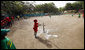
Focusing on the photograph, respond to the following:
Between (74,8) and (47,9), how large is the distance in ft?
74.5

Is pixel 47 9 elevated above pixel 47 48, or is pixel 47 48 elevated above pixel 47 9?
pixel 47 9

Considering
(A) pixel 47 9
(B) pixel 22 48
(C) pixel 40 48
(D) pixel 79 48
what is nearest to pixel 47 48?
(C) pixel 40 48

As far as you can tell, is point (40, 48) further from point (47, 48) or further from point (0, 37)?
point (0, 37)

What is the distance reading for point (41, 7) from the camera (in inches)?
2030

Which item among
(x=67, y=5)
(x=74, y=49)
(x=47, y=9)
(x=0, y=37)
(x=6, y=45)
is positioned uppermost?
(x=67, y=5)

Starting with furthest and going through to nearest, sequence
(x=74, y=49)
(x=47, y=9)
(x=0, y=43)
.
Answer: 1. (x=47, y=9)
2. (x=74, y=49)
3. (x=0, y=43)

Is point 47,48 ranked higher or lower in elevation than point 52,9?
lower

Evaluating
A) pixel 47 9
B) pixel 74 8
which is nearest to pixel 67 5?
pixel 74 8

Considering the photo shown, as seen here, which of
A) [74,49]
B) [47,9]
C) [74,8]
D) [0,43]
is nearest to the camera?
[0,43]

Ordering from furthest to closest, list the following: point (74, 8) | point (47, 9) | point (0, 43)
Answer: point (74, 8)
point (47, 9)
point (0, 43)

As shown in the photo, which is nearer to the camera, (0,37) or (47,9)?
(0,37)

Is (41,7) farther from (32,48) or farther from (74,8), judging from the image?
(32,48)

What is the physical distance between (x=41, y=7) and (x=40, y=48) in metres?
48.3

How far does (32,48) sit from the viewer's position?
476 centimetres
